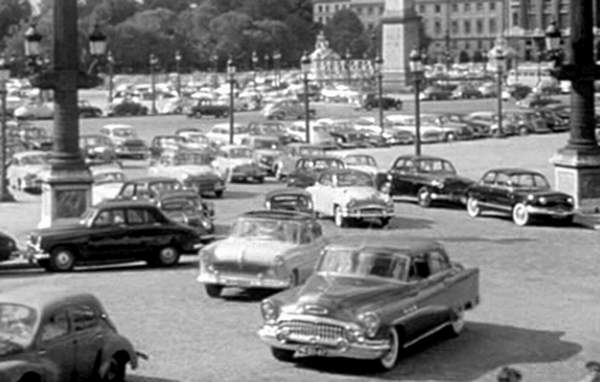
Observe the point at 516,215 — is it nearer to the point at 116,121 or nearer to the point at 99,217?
the point at 99,217

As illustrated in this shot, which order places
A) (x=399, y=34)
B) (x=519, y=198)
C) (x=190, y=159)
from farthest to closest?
1. (x=399, y=34)
2. (x=190, y=159)
3. (x=519, y=198)

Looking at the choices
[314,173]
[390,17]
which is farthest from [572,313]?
[390,17]

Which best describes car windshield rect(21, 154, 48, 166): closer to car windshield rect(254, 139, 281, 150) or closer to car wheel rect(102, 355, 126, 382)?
car windshield rect(254, 139, 281, 150)

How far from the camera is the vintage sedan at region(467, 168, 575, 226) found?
Result: 33.7 meters

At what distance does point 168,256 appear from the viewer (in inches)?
1071

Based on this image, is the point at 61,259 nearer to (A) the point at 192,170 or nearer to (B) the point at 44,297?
(B) the point at 44,297

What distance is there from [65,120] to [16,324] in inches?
623

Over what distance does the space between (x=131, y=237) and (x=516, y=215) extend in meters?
11.7

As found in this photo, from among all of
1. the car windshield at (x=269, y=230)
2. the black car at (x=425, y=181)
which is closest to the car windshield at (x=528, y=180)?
the black car at (x=425, y=181)

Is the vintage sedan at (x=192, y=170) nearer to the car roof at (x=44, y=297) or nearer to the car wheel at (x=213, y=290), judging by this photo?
the car wheel at (x=213, y=290)

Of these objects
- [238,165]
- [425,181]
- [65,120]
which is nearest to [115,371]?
[65,120]

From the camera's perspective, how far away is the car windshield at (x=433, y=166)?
39250 millimetres

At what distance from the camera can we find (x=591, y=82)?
35.8 m

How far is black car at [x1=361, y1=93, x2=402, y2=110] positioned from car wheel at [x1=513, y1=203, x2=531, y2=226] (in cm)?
6176
